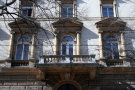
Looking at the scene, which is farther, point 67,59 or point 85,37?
point 85,37

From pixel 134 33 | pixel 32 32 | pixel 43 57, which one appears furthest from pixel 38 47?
pixel 134 33

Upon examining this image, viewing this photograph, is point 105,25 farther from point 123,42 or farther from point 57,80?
point 57,80

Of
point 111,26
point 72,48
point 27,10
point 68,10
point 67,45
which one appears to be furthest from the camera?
point 68,10

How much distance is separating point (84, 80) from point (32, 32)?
5.52m

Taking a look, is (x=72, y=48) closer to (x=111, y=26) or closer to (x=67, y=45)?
(x=67, y=45)

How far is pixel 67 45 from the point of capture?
1678cm

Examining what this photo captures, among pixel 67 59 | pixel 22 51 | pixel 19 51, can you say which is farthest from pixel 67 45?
pixel 19 51

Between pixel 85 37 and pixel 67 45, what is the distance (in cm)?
154

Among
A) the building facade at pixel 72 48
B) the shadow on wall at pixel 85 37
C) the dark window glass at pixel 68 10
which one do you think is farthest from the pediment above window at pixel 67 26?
the dark window glass at pixel 68 10

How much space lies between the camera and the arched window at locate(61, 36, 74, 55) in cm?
1648

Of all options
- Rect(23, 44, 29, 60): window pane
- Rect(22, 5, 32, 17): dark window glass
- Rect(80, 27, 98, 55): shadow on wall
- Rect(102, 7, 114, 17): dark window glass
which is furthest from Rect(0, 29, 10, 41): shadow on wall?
Rect(102, 7, 114, 17): dark window glass

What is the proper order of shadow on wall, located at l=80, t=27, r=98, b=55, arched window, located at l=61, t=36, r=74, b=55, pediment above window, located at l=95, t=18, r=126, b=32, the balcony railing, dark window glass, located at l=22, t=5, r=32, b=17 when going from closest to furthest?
1. the balcony railing
2. shadow on wall, located at l=80, t=27, r=98, b=55
3. arched window, located at l=61, t=36, r=74, b=55
4. pediment above window, located at l=95, t=18, r=126, b=32
5. dark window glass, located at l=22, t=5, r=32, b=17

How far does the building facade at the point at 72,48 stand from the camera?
14.5m

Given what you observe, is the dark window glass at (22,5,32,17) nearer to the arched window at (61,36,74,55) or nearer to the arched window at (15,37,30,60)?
the arched window at (15,37,30,60)
